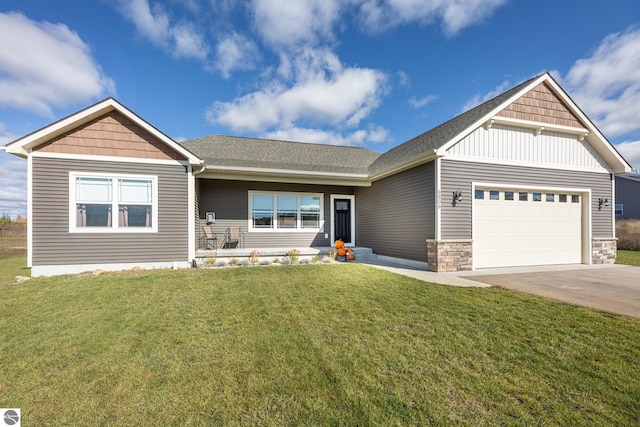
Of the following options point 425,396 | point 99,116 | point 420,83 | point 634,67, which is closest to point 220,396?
point 425,396

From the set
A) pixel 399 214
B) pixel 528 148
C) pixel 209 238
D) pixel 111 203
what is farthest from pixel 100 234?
pixel 528 148

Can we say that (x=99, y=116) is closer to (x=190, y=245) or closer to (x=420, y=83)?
(x=190, y=245)

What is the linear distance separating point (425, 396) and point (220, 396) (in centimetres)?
175

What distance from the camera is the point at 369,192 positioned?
1180cm

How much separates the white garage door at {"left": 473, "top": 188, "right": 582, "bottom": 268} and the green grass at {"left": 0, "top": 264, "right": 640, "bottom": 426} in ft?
13.1

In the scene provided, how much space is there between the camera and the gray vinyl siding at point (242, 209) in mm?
11031

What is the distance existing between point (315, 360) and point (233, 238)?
892cm

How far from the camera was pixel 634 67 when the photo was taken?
449 inches

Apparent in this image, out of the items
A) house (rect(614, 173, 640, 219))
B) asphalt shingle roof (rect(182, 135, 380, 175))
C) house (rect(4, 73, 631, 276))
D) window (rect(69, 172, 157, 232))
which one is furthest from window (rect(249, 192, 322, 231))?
house (rect(614, 173, 640, 219))

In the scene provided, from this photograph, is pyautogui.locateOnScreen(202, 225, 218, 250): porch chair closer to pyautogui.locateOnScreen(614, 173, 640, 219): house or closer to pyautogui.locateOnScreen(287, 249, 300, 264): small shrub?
pyautogui.locateOnScreen(287, 249, 300, 264): small shrub

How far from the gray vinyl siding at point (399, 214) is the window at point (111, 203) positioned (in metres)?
7.81

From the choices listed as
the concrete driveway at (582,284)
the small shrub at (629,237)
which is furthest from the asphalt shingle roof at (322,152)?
the small shrub at (629,237)

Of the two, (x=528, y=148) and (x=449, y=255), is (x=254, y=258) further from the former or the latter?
(x=528, y=148)

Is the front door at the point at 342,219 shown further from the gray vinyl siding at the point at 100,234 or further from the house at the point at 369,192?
the gray vinyl siding at the point at 100,234
